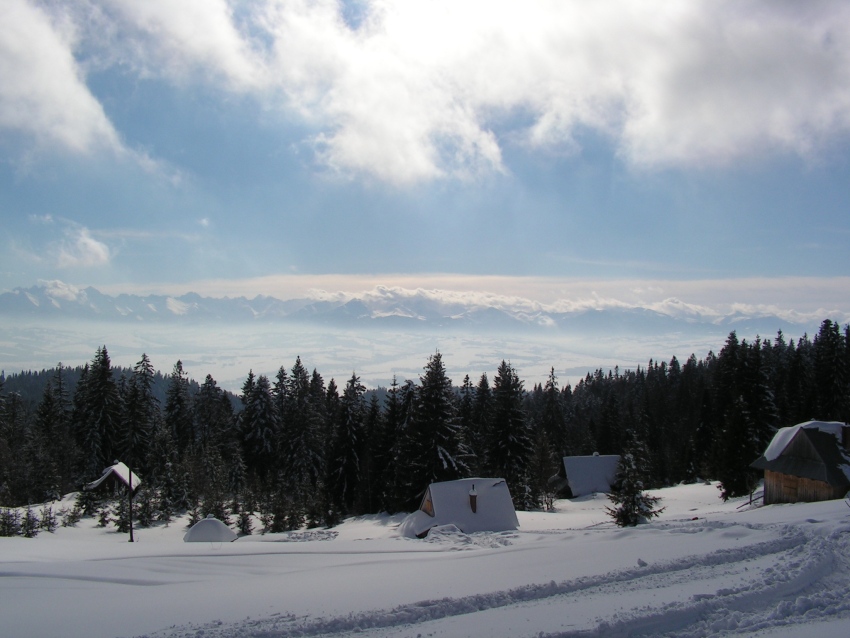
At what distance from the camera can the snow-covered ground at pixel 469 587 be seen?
8.67 m

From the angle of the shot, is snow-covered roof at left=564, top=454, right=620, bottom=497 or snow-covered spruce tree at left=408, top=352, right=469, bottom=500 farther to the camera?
snow-covered roof at left=564, top=454, right=620, bottom=497

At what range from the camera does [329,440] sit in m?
53.9

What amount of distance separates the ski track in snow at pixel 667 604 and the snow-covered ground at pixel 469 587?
1.2 inches

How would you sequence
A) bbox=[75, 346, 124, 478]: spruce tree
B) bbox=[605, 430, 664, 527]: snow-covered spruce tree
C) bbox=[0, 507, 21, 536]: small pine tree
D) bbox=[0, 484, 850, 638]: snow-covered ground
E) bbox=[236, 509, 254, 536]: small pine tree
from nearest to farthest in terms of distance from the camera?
bbox=[0, 484, 850, 638]: snow-covered ground
bbox=[605, 430, 664, 527]: snow-covered spruce tree
bbox=[0, 507, 21, 536]: small pine tree
bbox=[236, 509, 254, 536]: small pine tree
bbox=[75, 346, 124, 478]: spruce tree

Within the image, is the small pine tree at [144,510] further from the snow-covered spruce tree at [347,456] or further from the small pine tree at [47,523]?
the snow-covered spruce tree at [347,456]

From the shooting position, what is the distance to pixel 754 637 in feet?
26.2

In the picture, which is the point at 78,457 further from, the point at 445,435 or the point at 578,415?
the point at 578,415

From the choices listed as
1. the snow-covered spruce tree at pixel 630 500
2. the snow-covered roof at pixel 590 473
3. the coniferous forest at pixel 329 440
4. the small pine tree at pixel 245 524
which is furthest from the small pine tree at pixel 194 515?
the snow-covered roof at pixel 590 473

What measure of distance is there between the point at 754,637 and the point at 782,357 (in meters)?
105

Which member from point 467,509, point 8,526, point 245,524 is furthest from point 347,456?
point 8,526

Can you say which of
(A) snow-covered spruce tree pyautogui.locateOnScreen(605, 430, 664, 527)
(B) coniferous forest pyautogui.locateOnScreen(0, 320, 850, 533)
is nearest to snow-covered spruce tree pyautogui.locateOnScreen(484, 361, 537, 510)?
(B) coniferous forest pyautogui.locateOnScreen(0, 320, 850, 533)

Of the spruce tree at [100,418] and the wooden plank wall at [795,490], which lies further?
the spruce tree at [100,418]

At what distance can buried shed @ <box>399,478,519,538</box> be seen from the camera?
1134 inches

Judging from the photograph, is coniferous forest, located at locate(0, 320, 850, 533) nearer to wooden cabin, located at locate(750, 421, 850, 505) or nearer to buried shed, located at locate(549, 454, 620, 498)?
buried shed, located at locate(549, 454, 620, 498)
